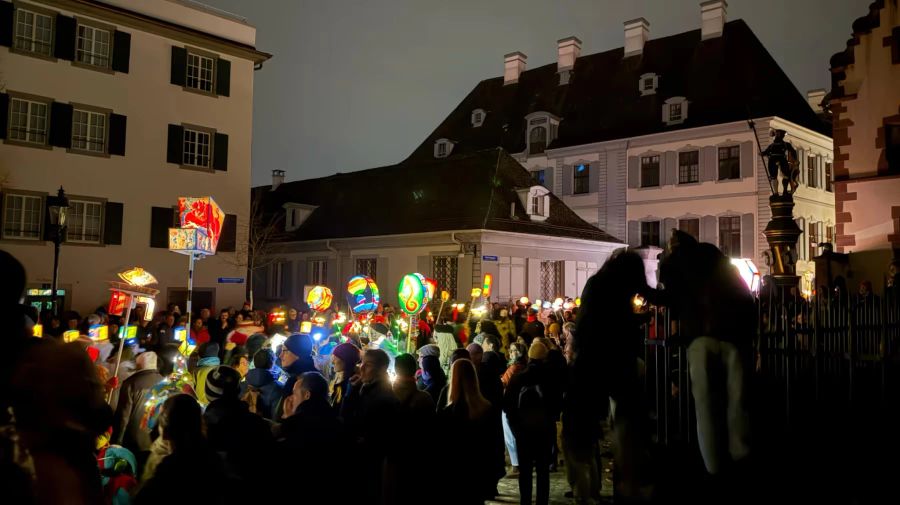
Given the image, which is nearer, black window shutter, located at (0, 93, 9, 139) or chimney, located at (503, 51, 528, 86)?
black window shutter, located at (0, 93, 9, 139)

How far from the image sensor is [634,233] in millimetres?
35812

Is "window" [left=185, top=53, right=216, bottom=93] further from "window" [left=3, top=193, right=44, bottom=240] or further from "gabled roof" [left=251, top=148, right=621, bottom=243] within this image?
"gabled roof" [left=251, top=148, right=621, bottom=243]

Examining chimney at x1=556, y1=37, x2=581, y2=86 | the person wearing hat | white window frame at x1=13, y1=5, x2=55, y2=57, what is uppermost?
chimney at x1=556, y1=37, x2=581, y2=86

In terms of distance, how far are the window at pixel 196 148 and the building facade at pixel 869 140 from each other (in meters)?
20.3

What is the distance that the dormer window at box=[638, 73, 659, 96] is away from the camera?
37.2m

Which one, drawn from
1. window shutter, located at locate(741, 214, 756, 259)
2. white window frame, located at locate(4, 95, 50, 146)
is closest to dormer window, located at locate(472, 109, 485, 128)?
window shutter, located at locate(741, 214, 756, 259)

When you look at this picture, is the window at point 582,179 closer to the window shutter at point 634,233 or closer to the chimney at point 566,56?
the window shutter at point 634,233

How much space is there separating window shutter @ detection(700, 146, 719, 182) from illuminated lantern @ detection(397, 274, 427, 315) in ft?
82.0

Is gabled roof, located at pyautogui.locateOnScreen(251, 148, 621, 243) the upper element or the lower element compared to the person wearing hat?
upper

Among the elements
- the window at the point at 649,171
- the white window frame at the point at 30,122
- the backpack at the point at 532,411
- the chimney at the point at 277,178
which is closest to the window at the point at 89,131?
the white window frame at the point at 30,122

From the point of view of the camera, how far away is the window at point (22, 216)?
20578mm

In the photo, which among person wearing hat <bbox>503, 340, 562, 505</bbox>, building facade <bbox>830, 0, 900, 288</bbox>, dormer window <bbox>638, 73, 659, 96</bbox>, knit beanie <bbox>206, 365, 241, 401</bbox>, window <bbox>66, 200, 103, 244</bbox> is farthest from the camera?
dormer window <bbox>638, 73, 659, 96</bbox>

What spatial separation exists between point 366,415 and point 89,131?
68.9 feet

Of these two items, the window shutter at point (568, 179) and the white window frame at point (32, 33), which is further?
the window shutter at point (568, 179)
